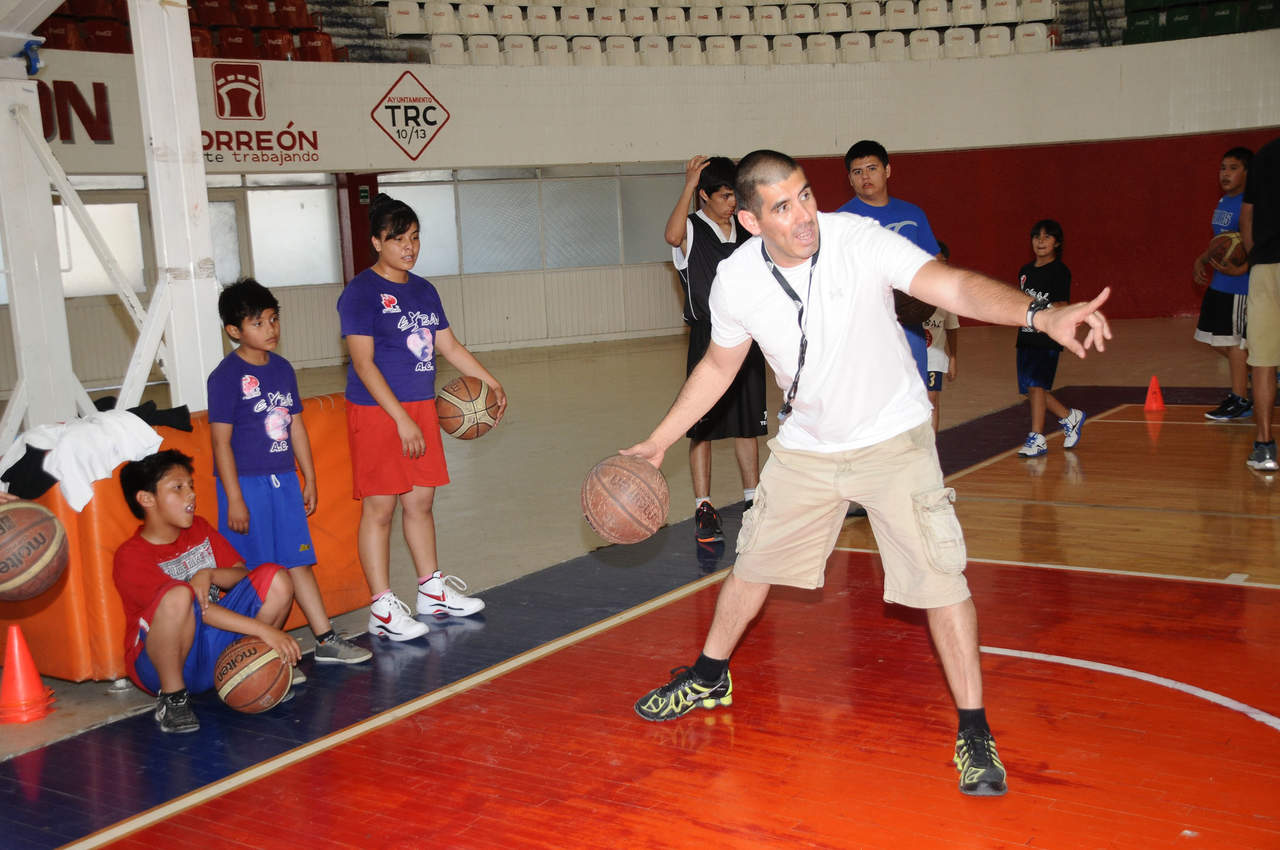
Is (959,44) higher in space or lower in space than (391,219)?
higher

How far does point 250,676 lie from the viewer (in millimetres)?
4070

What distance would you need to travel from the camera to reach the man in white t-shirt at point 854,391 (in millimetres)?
3295

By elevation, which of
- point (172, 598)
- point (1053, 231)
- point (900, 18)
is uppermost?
point (900, 18)

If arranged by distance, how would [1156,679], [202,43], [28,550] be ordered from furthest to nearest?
[202,43], [1156,679], [28,550]

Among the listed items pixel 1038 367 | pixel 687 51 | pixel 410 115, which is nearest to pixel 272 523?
pixel 1038 367

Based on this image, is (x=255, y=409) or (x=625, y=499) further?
(x=255, y=409)

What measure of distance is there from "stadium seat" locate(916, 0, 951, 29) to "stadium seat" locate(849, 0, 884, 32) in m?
0.65

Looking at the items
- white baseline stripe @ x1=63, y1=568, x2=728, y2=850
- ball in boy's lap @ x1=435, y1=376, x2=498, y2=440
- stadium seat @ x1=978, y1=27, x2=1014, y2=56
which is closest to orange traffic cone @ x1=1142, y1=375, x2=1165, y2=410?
white baseline stripe @ x1=63, y1=568, x2=728, y2=850

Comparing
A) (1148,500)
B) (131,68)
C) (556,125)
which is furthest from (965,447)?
(131,68)

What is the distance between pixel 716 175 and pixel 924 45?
43.0ft

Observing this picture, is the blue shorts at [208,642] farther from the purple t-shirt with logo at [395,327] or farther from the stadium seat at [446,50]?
the stadium seat at [446,50]

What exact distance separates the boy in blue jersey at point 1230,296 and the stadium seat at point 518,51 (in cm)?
1057

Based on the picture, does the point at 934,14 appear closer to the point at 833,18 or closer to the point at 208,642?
the point at 833,18

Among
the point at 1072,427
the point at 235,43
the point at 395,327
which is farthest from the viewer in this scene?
the point at 235,43
